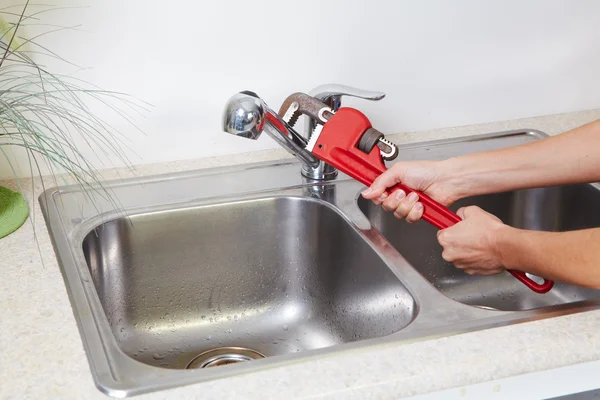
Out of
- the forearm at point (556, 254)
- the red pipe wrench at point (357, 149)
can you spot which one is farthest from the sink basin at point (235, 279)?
the forearm at point (556, 254)

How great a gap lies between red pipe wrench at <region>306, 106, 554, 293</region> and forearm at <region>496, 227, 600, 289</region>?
0.41ft

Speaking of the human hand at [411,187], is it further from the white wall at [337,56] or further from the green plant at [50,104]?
the green plant at [50,104]

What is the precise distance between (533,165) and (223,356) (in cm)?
63

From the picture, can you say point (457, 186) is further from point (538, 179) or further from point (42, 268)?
point (42, 268)

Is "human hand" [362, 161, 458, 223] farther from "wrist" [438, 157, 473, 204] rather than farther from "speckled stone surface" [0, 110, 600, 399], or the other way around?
"speckled stone surface" [0, 110, 600, 399]

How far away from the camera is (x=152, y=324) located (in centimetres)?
134

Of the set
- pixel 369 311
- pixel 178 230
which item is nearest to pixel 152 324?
pixel 178 230

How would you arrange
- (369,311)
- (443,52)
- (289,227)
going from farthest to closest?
(443,52), (289,227), (369,311)

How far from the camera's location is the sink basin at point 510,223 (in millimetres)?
1457

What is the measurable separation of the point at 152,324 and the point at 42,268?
271mm

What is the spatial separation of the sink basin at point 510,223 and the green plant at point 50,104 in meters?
0.49

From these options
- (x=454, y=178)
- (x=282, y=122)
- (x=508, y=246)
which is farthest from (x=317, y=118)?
(x=508, y=246)

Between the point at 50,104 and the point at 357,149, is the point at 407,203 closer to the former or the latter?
the point at 357,149

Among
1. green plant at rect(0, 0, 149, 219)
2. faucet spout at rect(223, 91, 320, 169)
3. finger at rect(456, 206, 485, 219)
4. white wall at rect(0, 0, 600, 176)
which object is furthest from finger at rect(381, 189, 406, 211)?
green plant at rect(0, 0, 149, 219)
